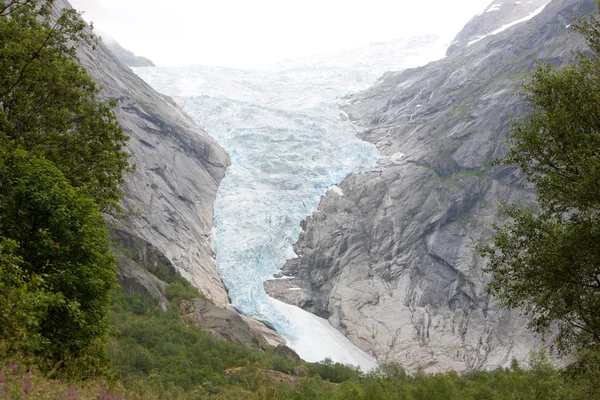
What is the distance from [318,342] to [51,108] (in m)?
48.9

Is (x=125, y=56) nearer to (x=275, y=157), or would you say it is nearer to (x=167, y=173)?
(x=275, y=157)

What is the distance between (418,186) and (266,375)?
180ft

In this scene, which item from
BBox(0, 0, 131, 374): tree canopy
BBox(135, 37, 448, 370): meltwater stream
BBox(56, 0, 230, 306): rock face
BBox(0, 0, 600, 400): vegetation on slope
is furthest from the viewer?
BBox(135, 37, 448, 370): meltwater stream

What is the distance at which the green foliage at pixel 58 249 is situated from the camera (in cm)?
1059

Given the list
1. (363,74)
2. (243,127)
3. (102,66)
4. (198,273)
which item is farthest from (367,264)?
(363,74)

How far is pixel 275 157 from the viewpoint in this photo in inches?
3561

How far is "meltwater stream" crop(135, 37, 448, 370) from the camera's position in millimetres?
62875

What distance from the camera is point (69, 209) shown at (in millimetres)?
11523

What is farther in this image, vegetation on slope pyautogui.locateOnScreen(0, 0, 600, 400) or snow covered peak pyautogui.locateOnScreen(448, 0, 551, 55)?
snow covered peak pyautogui.locateOnScreen(448, 0, 551, 55)

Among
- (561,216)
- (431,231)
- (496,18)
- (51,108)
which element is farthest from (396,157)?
(51,108)

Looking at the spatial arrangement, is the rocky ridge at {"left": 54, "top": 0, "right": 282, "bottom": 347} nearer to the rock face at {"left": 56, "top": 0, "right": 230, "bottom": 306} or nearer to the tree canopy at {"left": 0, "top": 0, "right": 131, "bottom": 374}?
the rock face at {"left": 56, "top": 0, "right": 230, "bottom": 306}

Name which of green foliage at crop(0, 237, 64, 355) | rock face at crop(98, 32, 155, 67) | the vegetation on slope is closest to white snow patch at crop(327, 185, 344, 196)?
the vegetation on slope

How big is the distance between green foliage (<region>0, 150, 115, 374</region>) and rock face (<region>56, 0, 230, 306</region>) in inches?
1544

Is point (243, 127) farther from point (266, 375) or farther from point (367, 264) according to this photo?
point (266, 375)
